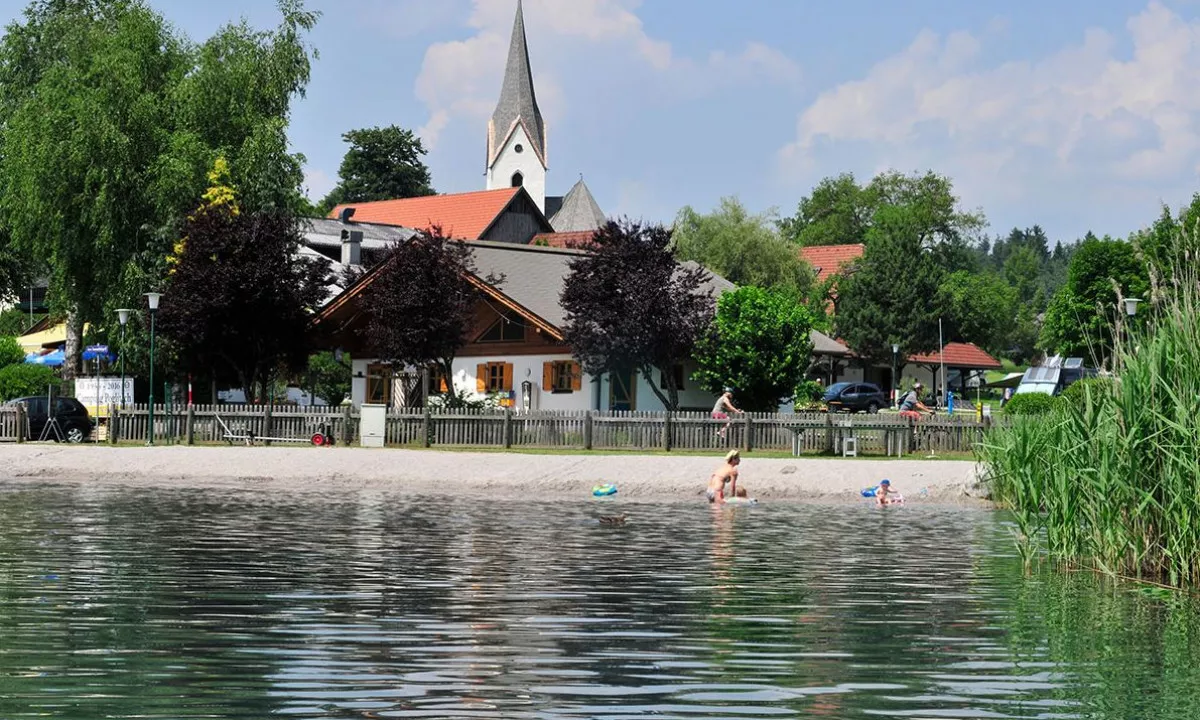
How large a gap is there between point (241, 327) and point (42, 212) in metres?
8.56

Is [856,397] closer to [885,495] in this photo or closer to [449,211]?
[449,211]

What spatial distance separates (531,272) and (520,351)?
3.40 metres

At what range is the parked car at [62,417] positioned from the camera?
45750 millimetres

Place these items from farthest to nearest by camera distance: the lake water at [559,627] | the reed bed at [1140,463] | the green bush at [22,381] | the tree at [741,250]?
the tree at [741,250], the green bush at [22,381], the reed bed at [1140,463], the lake water at [559,627]

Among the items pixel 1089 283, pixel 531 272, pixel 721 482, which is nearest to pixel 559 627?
pixel 721 482

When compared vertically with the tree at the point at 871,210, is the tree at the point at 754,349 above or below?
below

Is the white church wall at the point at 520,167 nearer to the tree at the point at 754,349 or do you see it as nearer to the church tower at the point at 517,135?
the church tower at the point at 517,135

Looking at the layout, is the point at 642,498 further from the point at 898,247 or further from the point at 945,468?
the point at 898,247

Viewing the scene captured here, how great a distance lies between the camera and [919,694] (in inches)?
399

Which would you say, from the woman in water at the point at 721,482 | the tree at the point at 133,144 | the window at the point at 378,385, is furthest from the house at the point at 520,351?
the woman in water at the point at 721,482

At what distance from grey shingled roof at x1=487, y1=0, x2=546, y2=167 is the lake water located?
12322 cm

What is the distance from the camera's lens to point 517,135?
145m

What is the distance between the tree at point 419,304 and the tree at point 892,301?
144 ft

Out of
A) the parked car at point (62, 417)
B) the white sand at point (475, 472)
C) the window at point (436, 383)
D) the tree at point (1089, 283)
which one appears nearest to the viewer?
the white sand at point (475, 472)
